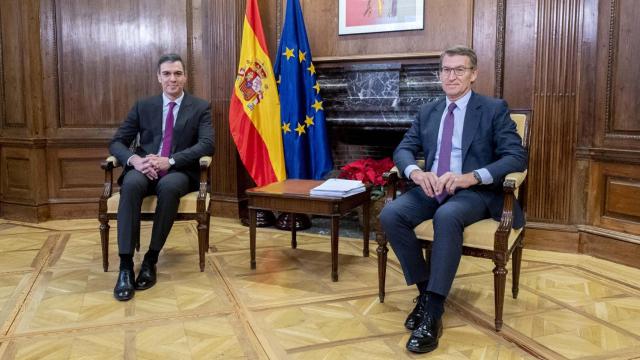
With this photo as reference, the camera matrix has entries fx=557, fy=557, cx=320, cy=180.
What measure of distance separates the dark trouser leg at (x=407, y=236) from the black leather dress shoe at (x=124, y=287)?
1358mm

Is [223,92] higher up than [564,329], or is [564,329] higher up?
[223,92]

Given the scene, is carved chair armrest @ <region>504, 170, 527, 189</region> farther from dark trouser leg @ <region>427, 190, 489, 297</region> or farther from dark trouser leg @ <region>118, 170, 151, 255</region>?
dark trouser leg @ <region>118, 170, 151, 255</region>

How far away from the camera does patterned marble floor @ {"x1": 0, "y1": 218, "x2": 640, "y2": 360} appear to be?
2260 millimetres

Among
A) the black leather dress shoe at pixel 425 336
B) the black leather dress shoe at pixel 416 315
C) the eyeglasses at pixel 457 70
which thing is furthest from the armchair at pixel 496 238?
the eyeglasses at pixel 457 70

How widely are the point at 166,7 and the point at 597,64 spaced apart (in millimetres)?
3583

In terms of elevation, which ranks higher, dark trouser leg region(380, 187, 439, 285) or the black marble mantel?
the black marble mantel

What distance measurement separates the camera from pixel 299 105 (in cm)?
452

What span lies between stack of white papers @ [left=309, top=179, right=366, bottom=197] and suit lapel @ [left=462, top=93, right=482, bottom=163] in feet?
2.45

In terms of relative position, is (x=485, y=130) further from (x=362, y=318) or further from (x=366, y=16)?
(x=366, y=16)

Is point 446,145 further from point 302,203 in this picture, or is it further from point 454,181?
point 302,203

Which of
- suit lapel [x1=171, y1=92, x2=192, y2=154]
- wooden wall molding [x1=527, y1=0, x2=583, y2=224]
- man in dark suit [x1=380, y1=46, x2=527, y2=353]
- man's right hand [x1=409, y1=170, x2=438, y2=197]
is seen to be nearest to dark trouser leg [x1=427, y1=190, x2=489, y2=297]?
man in dark suit [x1=380, y1=46, x2=527, y2=353]

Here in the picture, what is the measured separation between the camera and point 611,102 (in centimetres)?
362

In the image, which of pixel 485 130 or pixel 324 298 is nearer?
pixel 485 130

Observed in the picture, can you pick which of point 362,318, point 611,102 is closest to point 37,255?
point 362,318
